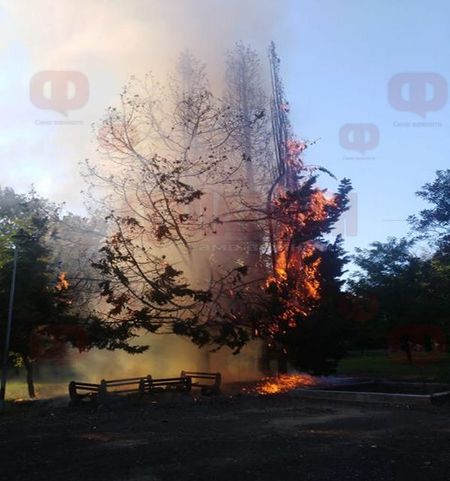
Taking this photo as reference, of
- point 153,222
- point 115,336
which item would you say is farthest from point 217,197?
point 115,336

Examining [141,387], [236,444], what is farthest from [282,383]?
[236,444]

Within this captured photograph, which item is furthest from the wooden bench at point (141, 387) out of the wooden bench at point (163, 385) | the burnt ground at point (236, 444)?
the burnt ground at point (236, 444)

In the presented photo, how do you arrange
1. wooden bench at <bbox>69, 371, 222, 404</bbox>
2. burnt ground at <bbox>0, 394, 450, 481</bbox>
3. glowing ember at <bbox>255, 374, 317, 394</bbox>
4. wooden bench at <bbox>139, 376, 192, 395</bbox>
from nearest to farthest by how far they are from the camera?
burnt ground at <bbox>0, 394, 450, 481</bbox>, wooden bench at <bbox>69, 371, 222, 404</bbox>, wooden bench at <bbox>139, 376, 192, 395</bbox>, glowing ember at <bbox>255, 374, 317, 394</bbox>

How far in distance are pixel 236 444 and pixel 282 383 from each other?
36.6 feet

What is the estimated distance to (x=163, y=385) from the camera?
1861 cm

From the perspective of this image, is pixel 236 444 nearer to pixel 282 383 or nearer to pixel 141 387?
pixel 141 387

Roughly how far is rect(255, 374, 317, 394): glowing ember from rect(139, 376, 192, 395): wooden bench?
2.40 metres

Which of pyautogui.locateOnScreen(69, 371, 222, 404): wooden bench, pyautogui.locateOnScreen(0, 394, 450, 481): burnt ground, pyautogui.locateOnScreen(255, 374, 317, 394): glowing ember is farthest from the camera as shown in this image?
pyautogui.locateOnScreen(255, 374, 317, 394): glowing ember

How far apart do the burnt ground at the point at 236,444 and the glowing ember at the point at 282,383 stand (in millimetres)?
3558

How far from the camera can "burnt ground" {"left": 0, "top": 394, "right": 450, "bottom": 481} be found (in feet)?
24.1

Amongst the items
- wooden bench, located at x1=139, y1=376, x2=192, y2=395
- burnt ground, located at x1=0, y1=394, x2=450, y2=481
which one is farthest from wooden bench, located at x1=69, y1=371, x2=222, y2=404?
burnt ground, located at x1=0, y1=394, x2=450, y2=481

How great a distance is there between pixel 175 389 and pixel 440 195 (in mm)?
19536

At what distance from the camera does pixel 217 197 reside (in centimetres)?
2212

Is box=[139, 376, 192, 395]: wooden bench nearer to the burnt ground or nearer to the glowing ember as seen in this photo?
the glowing ember
